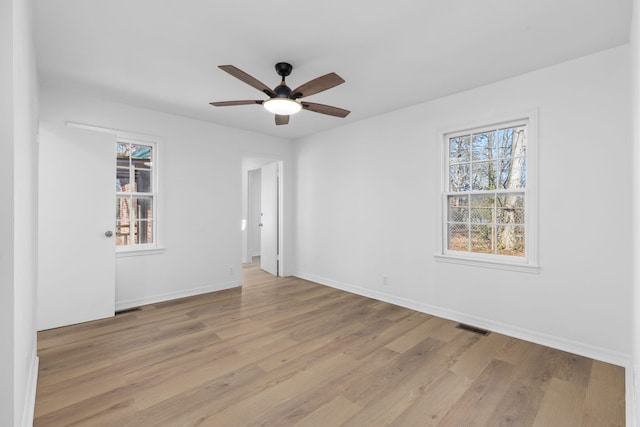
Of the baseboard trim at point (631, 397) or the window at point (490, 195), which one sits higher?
the window at point (490, 195)

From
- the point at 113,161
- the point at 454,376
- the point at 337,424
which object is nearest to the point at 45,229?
the point at 113,161

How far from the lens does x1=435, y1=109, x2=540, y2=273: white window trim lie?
2.96 metres

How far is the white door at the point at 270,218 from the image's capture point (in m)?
5.84

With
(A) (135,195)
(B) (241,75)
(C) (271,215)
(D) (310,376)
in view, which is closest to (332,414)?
(D) (310,376)

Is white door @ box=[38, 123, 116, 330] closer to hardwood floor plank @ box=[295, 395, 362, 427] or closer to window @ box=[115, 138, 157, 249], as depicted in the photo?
window @ box=[115, 138, 157, 249]

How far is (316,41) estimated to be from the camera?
2480 millimetres

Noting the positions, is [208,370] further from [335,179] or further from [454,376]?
[335,179]

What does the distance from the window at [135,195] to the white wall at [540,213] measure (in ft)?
9.26

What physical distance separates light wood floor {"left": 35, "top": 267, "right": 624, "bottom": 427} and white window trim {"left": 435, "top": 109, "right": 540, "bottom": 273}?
0.73 m

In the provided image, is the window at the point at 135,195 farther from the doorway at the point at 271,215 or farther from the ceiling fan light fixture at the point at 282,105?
the ceiling fan light fixture at the point at 282,105

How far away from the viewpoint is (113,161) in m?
3.63

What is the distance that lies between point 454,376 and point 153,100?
14.2ft

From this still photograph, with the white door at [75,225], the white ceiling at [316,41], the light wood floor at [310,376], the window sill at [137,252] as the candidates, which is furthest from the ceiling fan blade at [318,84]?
the window sill at [137,252]

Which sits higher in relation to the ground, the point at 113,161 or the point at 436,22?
the point at 436,22
